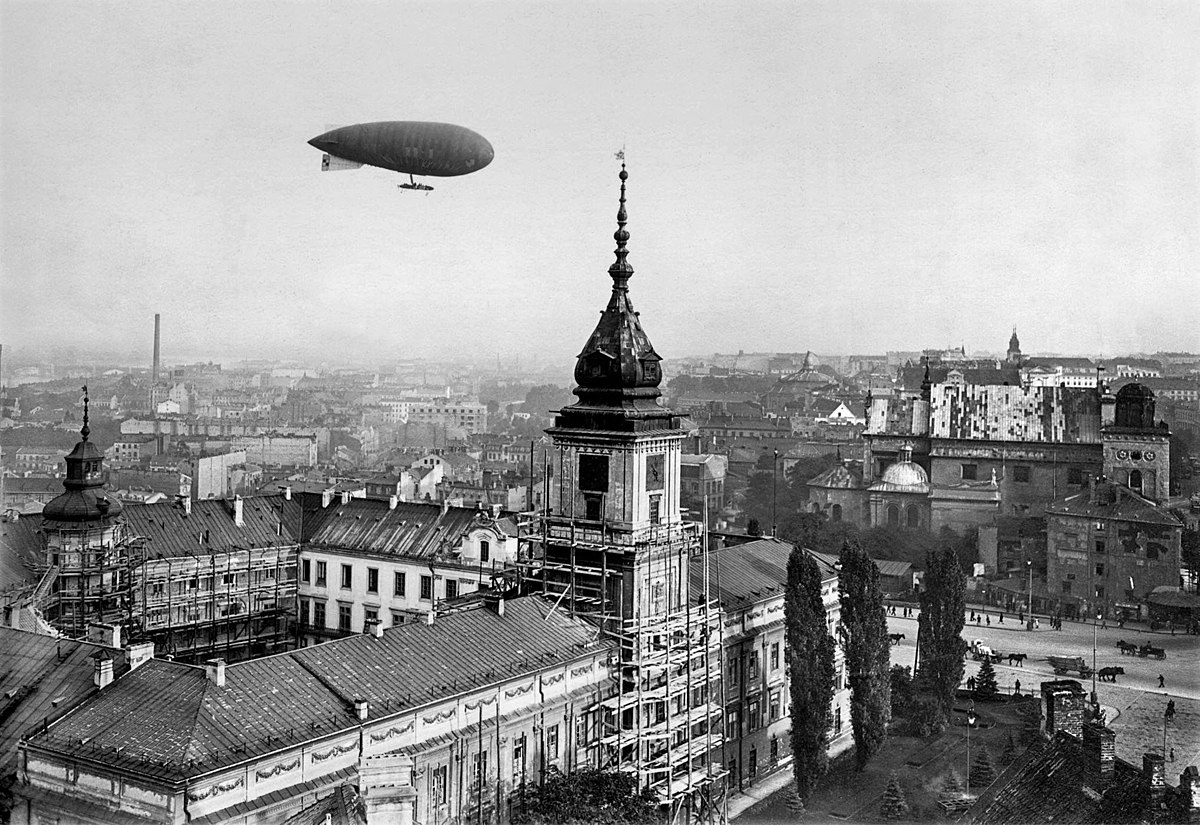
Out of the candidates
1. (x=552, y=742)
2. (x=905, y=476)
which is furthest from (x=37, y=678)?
(x=905, y=476)

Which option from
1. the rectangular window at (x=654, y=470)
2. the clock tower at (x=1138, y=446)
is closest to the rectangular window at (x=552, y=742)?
the rectangular window at (x=654, y=470)

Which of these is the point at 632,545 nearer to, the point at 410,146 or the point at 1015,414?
the point at 410,146

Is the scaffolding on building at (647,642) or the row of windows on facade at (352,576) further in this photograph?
the row of windows on facade at (352,576)

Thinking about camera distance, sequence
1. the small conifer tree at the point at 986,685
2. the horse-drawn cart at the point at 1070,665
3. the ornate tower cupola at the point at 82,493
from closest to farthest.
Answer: the ornate tower cupola at the point at 82,493 < the small conifer tree at the point at 986,685 < the horse-drawn cart at the point at 1070,665

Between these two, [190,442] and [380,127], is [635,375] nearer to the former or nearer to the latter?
[380,127]

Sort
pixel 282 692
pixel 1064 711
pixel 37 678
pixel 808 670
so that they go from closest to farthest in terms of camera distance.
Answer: pixel 282 692 → pixel 37 678 → pixel 1064 711 → pixel 808 670

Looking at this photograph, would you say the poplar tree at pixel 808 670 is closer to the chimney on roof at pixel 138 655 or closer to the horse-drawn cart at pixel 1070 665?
→ the chimney on roof at pixel 138 655

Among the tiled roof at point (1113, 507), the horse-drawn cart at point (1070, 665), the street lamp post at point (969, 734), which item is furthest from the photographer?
the tiled roof at point (1113, 507)

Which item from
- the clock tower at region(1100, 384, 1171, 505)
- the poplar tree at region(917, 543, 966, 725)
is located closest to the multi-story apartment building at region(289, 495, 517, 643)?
the poplar tree at region(917, 543, 966, 725)
